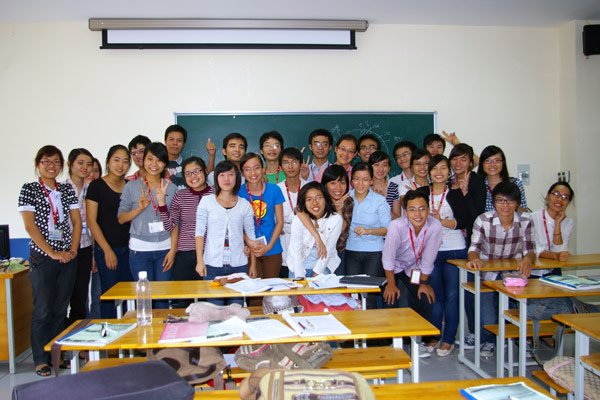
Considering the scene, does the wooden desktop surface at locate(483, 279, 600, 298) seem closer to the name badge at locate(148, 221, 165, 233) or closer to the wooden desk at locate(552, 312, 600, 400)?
the wooden desk at locate(552, 312, 600, 400)

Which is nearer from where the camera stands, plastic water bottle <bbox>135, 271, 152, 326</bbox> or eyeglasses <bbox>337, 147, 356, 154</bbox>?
plastic water bottle <bbox>135, 271, 152, 326</bbox>

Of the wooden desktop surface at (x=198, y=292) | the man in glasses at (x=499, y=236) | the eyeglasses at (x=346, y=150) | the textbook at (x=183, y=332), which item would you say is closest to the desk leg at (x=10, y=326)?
the wooden desktop surface at (x=198, y=292)

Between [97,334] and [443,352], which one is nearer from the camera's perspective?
[97,334]

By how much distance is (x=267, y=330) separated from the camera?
2203 millimetres

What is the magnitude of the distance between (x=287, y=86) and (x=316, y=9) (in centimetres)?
86

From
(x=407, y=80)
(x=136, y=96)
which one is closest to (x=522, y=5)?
(x=407, y=80)

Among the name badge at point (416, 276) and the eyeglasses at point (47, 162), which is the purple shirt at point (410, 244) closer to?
the name badge at point (416, 276)

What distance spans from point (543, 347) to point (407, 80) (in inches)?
119

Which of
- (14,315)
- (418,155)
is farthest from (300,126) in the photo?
(14,315)

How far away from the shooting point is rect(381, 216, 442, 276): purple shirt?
3.54 meters

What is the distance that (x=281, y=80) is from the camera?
516cm

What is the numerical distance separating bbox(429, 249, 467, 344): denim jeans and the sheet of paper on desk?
1912 millimetres

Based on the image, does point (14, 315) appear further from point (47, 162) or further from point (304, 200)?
point (304, 200)

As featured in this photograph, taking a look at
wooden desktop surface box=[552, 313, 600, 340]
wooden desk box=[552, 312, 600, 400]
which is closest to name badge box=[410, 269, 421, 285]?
wooden desktop surface box=[552, 313, 600, 340]
